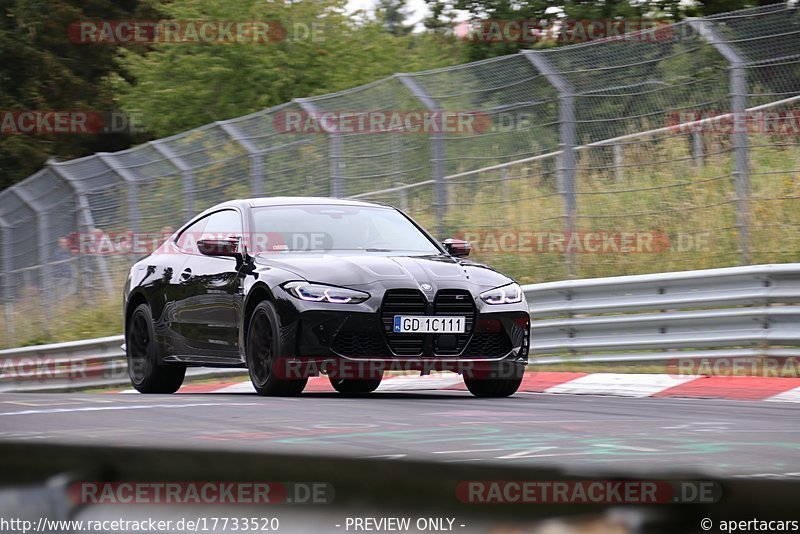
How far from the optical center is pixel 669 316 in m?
10.3

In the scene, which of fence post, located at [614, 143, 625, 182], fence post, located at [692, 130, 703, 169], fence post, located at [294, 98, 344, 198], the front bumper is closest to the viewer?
the front bumper

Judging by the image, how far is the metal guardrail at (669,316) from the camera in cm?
966

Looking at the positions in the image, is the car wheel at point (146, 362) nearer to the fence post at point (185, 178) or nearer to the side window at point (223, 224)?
the side window at point (223, 224)

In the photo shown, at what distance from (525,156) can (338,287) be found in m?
4.86

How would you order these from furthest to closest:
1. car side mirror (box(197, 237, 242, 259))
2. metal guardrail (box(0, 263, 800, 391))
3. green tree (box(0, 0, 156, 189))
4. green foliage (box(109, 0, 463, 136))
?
green tree (box(0, 0, 156, 189)) < green foliage (box(109, 0, 463, 136)) < metal guardrail (box(0, 263, 800, 391)) < car side mirror (box(197, 237, 242, 259))

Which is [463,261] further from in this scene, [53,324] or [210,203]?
[53,324]

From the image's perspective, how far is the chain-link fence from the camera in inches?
414

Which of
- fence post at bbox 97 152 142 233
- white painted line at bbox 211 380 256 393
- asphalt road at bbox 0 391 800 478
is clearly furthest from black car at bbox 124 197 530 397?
fence post at bbox 97 152 142 233

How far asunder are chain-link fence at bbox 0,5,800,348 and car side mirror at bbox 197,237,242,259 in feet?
13.9

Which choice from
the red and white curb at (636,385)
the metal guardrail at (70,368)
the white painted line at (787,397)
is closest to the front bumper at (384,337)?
the red and white curb at (636,385)

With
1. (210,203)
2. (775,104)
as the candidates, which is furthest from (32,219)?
(775,104)

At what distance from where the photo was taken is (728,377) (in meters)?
9.45

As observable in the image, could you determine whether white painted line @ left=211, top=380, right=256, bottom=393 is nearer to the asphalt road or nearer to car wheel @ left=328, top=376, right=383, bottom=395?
car wheel @ left=328, top=376, right=383, bottom=395

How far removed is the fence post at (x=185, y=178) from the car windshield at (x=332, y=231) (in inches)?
279
